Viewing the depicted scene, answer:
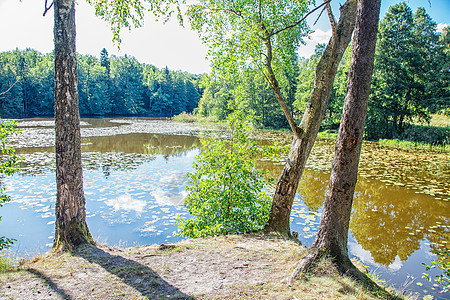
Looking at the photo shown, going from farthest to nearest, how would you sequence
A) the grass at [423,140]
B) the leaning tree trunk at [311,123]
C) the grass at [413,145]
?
the grass at [423,140]
the grass at [413,145]
the leaning tree trunk at [311,123]

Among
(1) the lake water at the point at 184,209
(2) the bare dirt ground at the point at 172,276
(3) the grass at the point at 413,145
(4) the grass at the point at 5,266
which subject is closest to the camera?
(2) the bare dirt ground at the point at 172,276

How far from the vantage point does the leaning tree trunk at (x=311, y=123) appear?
511 cm

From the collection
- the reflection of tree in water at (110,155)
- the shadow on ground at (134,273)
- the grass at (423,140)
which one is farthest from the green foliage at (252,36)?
the grass at (423,140)

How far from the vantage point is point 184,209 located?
8055mm

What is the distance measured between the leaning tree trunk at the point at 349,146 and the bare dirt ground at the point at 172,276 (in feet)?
0.89

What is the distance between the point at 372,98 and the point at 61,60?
2723 cm

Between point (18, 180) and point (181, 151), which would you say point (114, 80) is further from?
point (18, 180)

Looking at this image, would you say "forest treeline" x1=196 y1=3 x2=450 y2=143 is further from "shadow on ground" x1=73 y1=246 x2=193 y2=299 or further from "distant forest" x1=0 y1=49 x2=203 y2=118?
"distant forest" x1=0 y1=49 x2=203 y2=118

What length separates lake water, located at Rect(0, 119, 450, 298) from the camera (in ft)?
19.9

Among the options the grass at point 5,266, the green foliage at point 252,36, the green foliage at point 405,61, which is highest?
the green foliage at point 405,61

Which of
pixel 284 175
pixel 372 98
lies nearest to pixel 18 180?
pixel 284 175

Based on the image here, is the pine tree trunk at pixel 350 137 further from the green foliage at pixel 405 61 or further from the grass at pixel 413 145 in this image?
the green foliage at pixel 405 61

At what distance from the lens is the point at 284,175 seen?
18.5 feet

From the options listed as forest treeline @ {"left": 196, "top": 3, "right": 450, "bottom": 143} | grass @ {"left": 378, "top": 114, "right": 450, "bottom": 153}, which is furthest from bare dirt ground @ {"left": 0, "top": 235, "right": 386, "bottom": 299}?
grass @ {"left": 378, "top": 114, "right": 450, "bottom": 153}
